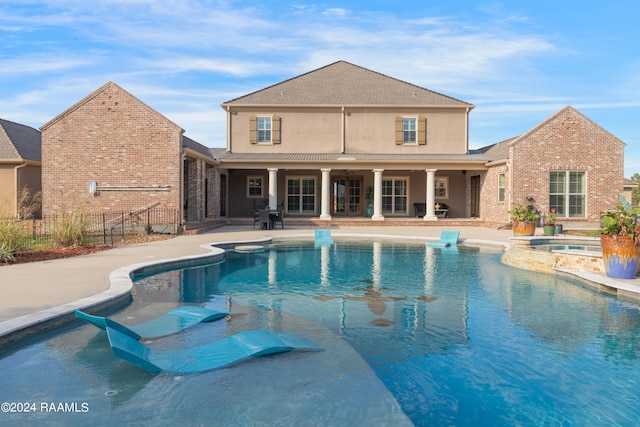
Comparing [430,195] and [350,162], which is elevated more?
[350,162]

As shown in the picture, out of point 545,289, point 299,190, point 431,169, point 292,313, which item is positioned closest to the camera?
point 292,313

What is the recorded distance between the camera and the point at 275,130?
74.3ft

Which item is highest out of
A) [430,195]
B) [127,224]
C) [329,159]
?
[329,159]

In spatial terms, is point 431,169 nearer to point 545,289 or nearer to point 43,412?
point 545,289

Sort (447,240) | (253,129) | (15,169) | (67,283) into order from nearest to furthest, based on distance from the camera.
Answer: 1. (67,283)
2. (447,240)
3. (15,169)
4. (253,129)

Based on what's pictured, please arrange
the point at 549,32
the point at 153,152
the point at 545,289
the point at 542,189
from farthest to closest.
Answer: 1. the point at 542,189
2. the point at 153,152
3. the point at 549,32
4. the point at 545,289

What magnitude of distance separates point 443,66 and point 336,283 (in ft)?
38.9

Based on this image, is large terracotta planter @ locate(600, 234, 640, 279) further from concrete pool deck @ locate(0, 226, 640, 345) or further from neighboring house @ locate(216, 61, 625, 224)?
neighboring house @ locate(216, 61, 625, 224)

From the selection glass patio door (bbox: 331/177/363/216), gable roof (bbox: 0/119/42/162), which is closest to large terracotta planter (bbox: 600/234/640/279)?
glass patio door (bbox: 331/177/363/216)

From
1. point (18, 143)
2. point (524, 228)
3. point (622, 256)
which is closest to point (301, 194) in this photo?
point (524, 228)

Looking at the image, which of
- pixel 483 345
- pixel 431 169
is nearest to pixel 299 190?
pixel 431 169

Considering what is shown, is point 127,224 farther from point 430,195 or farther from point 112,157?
point 430,195

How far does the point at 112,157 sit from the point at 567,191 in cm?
1895

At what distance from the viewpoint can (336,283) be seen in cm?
859
